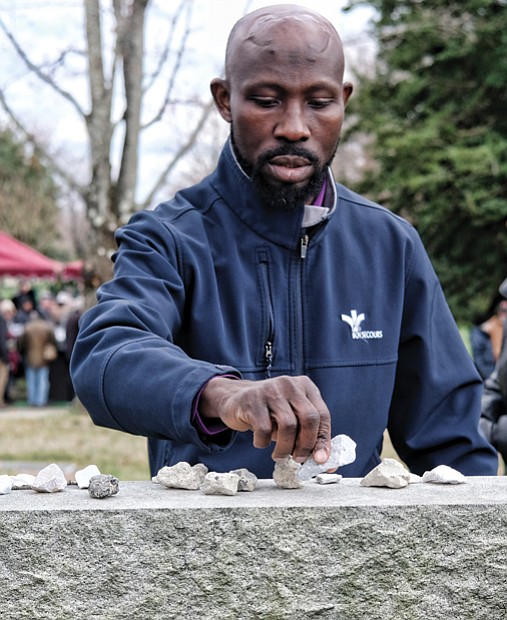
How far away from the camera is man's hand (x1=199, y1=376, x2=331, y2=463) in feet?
5.48

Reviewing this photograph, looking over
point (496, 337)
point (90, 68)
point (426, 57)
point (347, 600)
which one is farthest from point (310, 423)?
point (426, 57)

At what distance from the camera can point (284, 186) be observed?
229cm

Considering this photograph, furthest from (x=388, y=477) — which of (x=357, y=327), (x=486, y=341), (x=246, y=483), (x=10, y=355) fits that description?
(x=10, y=355)

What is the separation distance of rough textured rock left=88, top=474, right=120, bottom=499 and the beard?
0.77m

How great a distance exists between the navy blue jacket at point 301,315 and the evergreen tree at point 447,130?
40.8 feet

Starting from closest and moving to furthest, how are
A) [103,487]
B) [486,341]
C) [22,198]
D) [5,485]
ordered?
[103,487], [5,485], [486,341], [22,198]

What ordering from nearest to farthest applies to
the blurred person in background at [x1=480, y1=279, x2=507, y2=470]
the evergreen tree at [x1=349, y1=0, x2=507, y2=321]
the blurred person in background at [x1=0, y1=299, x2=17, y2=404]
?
the blurred person in background at [x1=480, y1=279, x2=507, y2=470] < the evergreen tree at [x1=349, y1=0, x2=507, y2=321] < the blurred person in background at [x1=0, y1=299, x2=17, y2=404]

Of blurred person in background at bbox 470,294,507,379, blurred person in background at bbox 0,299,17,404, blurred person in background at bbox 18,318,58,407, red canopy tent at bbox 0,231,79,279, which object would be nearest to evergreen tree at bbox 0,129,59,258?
red canopy tent at bbox 0,231,79,279

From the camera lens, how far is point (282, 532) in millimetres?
1731

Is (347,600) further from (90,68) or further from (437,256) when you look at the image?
(437,256)

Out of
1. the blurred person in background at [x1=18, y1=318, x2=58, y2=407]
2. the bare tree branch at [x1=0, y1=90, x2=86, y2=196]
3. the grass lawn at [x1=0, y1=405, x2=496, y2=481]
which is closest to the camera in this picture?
the grass lawn at [x1=0, y1=405, x2=496, y2=481]

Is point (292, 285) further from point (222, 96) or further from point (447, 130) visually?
point (447, 130)

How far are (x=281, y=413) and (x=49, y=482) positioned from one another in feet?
1.79

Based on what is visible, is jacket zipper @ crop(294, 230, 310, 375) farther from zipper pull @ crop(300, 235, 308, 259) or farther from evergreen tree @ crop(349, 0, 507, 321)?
evergreen tree @ crop(349, 0, 507, 321)
